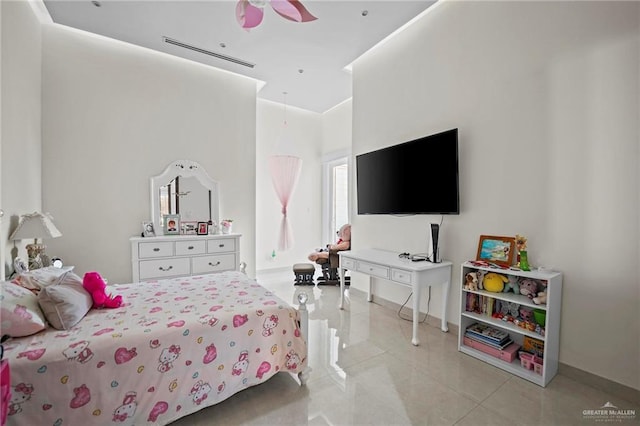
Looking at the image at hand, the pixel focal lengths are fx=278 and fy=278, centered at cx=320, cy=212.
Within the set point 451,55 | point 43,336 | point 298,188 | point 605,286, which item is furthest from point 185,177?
point 605,286

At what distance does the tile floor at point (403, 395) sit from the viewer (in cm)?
166

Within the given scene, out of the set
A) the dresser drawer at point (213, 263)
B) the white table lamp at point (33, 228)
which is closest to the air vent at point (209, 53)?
the white table lamp at point (33, 228)

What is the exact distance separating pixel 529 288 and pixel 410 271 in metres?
0.88

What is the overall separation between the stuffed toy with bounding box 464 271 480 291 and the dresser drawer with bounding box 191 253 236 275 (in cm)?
290

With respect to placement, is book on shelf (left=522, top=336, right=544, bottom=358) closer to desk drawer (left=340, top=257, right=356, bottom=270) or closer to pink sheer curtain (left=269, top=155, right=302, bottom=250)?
desk drawer (left=340, top=257, right=356, bottom=270)

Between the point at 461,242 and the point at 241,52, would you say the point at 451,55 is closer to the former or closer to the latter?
the point at 461,242

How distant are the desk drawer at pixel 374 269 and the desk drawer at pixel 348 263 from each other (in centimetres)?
9

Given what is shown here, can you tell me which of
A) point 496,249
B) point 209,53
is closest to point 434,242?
point 496,249

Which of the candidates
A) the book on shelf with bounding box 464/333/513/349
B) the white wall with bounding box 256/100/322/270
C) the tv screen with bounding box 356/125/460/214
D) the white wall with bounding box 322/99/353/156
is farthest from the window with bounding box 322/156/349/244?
the book on shelf with bounding box 464/333/513/349

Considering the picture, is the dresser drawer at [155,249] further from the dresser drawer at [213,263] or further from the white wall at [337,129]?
the white wall at [337,129]

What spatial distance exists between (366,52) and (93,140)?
11.7 feet

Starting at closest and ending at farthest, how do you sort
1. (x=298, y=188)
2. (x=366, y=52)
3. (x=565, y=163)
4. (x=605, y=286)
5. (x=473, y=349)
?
(x=605, y=286)
(x=565, y=163)
(x=473, y=349)
(x=366, y=52)
(x=298, y=188)

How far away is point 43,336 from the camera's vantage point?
1.45 metres

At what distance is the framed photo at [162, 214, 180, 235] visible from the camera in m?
3.69
